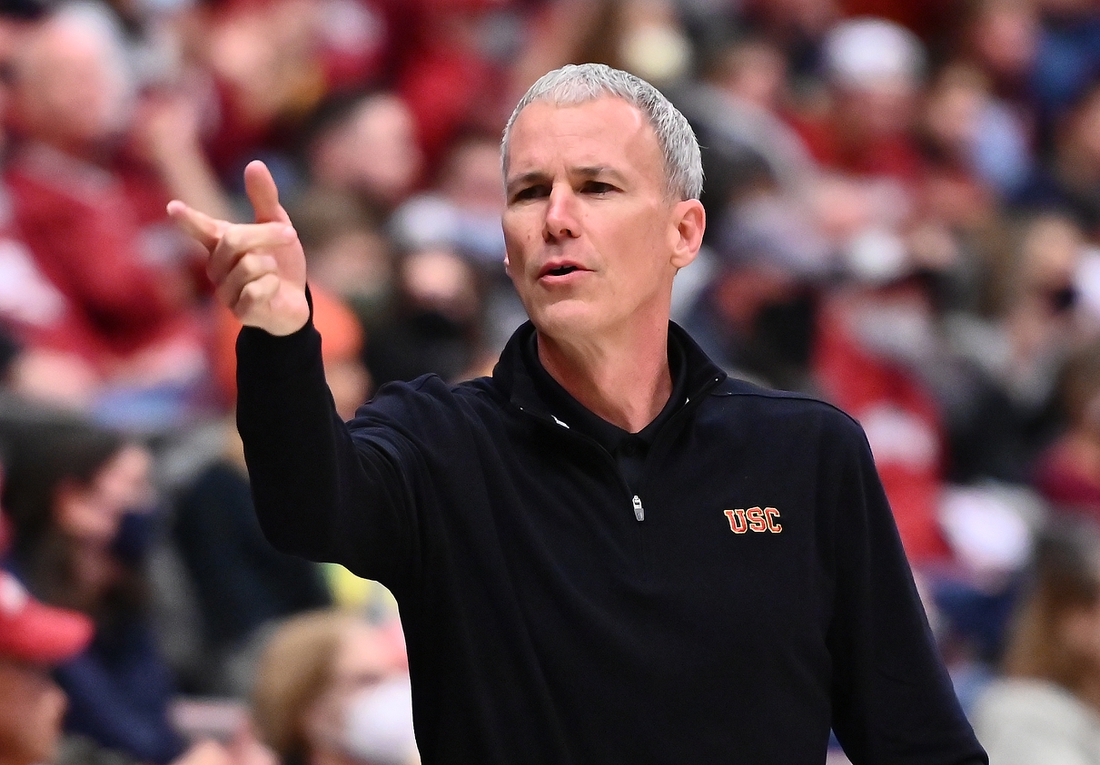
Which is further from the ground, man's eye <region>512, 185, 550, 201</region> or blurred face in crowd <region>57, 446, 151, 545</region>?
blurred face in crowd <region>57, 446, 151, 545</region>

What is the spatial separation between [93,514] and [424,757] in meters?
2.02

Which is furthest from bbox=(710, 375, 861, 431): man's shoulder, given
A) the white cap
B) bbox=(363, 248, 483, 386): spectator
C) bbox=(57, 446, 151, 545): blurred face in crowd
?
the white cap

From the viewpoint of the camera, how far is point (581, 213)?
212 cm

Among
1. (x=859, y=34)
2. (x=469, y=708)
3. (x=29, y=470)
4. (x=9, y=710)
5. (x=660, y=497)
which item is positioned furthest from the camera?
(x=859, y=34)

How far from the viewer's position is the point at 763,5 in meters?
8.51

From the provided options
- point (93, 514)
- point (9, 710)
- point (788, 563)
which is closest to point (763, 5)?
point (93, 514)

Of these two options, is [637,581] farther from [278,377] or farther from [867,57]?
[867,57]

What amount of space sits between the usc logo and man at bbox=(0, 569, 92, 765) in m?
1.74

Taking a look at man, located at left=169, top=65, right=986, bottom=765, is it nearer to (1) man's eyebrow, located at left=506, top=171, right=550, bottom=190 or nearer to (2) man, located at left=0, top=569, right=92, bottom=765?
(1) man's eyebrow, located at left=506, top=171, right=550, bottom=190

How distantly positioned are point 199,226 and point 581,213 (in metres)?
0.56

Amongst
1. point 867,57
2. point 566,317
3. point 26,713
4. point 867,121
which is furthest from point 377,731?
point 867,57

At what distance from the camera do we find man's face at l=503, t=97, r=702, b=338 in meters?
2.12

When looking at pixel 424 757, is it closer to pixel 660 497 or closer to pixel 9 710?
pixel 660 497

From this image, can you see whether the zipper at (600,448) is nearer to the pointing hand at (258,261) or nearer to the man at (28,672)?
the pointing hand at (258,261)
